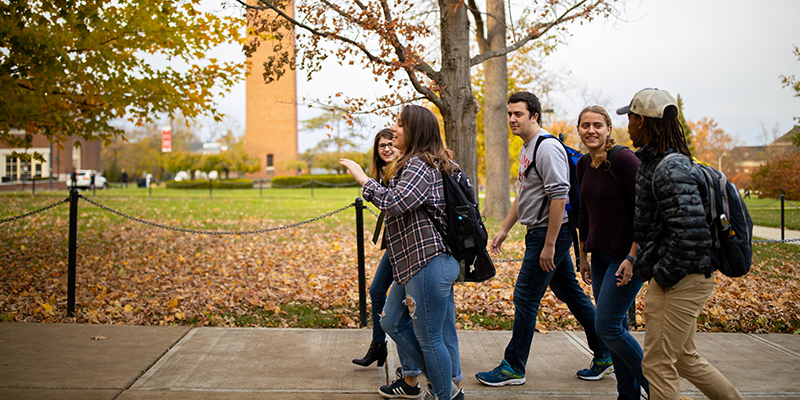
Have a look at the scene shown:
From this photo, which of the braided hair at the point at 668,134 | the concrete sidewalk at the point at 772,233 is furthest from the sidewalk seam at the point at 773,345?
the concrete sidewalk at the point at 772,233

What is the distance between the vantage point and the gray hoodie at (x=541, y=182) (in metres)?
3.48

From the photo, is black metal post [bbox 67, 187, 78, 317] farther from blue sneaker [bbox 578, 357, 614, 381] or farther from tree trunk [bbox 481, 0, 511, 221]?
tree trunk [bbox 481, 0, 511, 221]

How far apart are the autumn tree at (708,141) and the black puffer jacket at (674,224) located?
7529 cm

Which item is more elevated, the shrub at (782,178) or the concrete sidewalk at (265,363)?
the shrub at (782,178)

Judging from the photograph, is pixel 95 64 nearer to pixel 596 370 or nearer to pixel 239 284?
Answer: pixel 239 284

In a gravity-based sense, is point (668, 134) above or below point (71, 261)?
above

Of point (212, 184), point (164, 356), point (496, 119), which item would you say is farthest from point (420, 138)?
point (212, 184)

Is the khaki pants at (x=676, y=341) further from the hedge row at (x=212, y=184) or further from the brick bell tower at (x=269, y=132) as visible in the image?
the brick bell tower at (x=269, y=132)

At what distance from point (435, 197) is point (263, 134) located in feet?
194

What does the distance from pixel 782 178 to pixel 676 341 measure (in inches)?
1124

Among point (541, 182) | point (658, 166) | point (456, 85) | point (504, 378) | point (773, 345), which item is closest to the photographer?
point (658, 166)

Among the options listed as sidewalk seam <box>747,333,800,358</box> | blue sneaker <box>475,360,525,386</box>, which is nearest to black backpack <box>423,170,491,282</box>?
blue sneaker <box>475,360,525,386</box>

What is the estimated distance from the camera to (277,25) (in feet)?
25.3

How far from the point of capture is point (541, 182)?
3658mm
